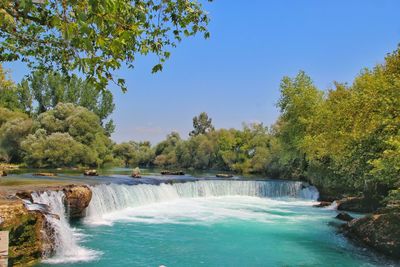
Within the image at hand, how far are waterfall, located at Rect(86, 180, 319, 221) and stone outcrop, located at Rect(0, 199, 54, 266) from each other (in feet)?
22.7

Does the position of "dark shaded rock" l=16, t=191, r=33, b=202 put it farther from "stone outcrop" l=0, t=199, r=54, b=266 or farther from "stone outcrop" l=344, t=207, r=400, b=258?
"stone outcrop" l=344, t=207, r=400, b=258

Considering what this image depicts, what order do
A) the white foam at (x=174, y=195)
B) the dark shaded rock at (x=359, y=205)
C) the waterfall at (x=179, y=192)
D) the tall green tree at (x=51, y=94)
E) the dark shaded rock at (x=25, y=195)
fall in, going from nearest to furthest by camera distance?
the dark shaded rock at (x=25, y=195) < the white foam at (x=174, y=195) < the waterfall at (x=179, y=192) < the dark shaded rock at (x=359, y=205) < the tall green tree at (x=51, y=94)

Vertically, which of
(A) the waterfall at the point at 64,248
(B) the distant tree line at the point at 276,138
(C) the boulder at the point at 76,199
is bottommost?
(A) the waterfall at the point at 64,248

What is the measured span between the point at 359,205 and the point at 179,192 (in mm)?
11575

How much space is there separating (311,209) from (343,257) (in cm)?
1185

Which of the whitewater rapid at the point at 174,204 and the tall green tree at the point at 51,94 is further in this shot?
the tall green tree at the point at 51,94

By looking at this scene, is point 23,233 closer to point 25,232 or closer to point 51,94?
point 25,232

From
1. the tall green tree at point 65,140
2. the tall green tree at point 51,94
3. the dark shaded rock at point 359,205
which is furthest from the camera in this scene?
the tall green tree at point 51,94

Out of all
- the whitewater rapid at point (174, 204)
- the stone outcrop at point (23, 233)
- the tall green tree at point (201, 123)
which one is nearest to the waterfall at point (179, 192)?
the whitewater rapid at point (174, 204)

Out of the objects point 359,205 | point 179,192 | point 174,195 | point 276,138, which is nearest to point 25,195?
point 174,195

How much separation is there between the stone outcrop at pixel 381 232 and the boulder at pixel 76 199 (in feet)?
36.7

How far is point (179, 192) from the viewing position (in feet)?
89.2

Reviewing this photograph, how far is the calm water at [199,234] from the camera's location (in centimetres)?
1203

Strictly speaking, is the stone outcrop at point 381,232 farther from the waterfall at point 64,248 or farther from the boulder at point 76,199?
the boulder at point 76,199
